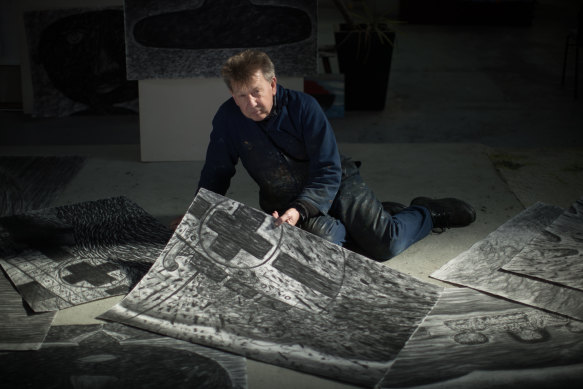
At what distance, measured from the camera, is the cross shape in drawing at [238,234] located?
2137 mm

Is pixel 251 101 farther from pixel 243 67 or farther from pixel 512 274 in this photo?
pixel 512 274

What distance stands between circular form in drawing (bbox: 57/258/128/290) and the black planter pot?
237cm

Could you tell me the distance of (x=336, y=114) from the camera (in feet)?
13.9

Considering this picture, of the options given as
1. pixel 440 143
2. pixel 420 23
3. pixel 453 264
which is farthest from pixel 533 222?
pixel 420 23

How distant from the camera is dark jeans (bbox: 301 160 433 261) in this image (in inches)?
91.7

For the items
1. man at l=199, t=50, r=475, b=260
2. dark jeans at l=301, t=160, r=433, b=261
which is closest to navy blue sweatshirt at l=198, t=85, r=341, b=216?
man at l=199, t=50, r=475, b=260

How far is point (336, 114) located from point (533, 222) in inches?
73.3

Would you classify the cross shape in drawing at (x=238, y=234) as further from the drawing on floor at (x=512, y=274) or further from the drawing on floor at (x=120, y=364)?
the drawing on floor at (x=512, y=274)

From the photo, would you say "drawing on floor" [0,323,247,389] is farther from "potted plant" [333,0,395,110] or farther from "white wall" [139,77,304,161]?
"potted plant" [333,0,395,110]

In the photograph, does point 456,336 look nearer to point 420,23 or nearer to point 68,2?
point 68,2

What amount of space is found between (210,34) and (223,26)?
74 mm

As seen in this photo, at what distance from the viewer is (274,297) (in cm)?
202

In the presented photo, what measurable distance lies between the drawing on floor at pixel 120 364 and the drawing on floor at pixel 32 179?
3.63 ft

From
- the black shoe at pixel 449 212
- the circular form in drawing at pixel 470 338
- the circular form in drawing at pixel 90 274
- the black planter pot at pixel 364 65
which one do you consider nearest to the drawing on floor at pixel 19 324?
the circular form in drawing at pixel 90 274
